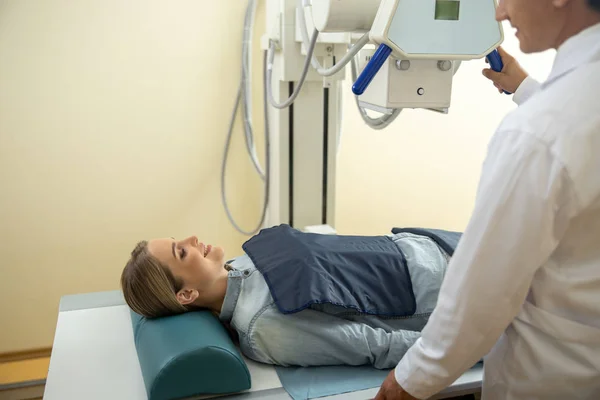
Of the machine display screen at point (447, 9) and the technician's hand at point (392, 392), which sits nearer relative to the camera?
the technician's hand at point (392, 392)

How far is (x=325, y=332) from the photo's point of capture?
128 centimetres

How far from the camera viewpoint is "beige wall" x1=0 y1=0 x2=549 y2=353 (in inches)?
83.5

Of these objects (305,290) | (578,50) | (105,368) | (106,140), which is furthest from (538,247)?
(106,140)

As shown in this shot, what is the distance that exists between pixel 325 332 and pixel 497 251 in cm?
58

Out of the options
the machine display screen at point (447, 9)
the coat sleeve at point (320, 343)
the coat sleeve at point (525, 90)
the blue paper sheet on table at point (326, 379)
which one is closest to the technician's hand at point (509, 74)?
the coat sleeve at point (525, 90)

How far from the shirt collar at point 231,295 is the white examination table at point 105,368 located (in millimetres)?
143

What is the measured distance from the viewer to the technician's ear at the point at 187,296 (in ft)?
4.62

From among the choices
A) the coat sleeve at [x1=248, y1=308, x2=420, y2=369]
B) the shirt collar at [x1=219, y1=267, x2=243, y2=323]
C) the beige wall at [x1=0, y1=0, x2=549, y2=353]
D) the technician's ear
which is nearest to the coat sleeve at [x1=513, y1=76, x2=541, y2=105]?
the coat sleeve at [x1=248, y1=308, x2=420, y2=369]

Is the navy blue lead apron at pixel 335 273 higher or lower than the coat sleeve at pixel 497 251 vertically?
lower

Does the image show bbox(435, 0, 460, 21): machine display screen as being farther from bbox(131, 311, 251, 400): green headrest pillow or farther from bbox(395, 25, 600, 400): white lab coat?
bbox(131, 311, 251, 400): green headrest pillow

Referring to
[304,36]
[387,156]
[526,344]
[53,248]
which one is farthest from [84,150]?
[526,344]

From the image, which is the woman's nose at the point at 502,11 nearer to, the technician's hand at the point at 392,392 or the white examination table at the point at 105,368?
the technician's hand at the point at 392,392

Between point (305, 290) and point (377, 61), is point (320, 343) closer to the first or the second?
point (305, 290)

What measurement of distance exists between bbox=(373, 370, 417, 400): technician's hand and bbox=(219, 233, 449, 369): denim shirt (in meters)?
0.29
